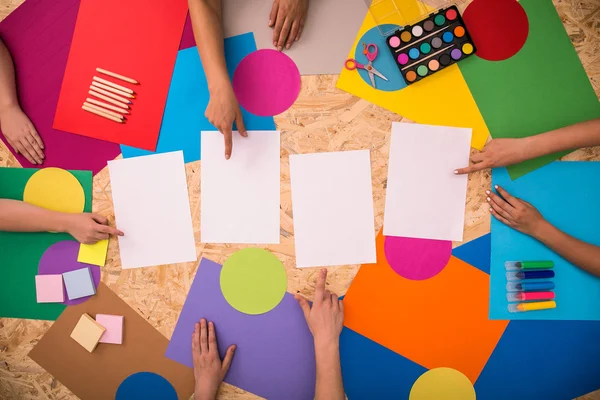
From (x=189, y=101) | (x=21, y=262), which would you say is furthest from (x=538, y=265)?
(x=21, y=262)

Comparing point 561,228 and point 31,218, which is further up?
point 31,218

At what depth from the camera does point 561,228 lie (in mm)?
1106

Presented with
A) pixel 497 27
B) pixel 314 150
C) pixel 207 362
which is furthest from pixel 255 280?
pixel 497 27

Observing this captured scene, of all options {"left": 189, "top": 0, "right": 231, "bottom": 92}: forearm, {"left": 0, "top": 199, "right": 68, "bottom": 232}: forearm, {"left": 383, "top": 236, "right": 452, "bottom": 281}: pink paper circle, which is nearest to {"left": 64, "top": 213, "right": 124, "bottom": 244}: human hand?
{"left": 0, "top": 199, "right": 68, "bottom": 232}: forearm

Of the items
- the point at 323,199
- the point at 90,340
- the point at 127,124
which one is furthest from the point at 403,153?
the point at 90,340

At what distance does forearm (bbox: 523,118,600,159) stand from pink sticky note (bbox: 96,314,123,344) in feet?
3.99

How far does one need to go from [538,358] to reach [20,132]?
1.58 metres

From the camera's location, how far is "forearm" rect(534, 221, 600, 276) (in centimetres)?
108

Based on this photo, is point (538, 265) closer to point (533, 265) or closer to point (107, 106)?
point (533, 265)

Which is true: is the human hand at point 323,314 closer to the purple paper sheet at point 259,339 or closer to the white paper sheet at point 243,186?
the purple paper sheet at point 259,339

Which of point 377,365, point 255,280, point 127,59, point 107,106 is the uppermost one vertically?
point 127,59

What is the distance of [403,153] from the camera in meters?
1.12

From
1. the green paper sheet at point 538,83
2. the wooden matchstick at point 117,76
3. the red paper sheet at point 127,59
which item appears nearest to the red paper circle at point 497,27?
the green paper sheet at point 538,83

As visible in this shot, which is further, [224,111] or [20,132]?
[20,132]
